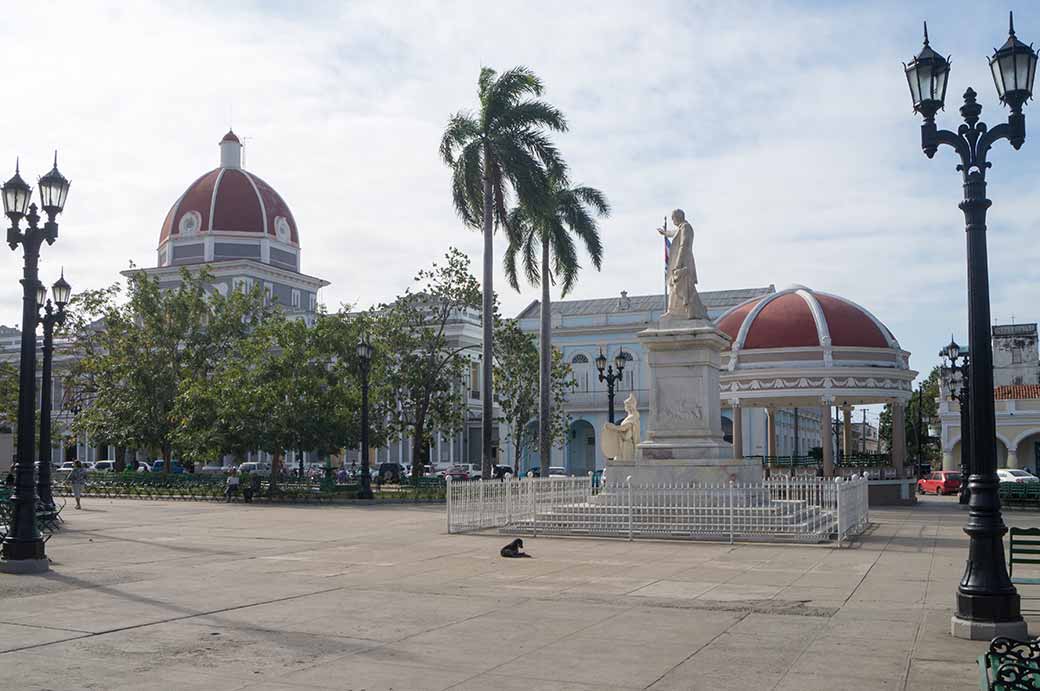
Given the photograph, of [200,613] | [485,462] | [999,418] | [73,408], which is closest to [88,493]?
[73,408]

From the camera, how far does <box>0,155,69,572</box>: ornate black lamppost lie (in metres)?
14.9

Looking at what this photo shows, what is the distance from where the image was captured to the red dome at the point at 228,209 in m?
77.2

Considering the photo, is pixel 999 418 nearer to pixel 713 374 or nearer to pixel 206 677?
pixel 713 374

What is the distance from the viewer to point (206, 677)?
805 cm

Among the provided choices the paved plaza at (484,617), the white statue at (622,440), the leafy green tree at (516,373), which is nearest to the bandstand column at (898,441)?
the white statue at (622,440)

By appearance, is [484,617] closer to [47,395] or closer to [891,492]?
[47,395]

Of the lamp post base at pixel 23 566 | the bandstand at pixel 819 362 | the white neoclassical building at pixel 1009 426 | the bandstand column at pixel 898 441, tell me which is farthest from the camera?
the white neoclassical building at pixel 1009 426

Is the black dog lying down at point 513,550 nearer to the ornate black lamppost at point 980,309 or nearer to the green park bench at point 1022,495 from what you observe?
the ornate black lamppost at point 980,309

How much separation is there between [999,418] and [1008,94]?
187 ft

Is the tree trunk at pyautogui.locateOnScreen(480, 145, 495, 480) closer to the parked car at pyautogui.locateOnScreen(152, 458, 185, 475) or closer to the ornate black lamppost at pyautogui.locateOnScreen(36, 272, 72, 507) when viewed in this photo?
the ornate black lamppost at pyautogui.locateOnScreen(36, 272, 72, 507)

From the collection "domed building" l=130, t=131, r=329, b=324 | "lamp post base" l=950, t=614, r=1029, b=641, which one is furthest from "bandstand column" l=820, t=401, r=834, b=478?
"domed building" l=130, t=131, r=329, b=324

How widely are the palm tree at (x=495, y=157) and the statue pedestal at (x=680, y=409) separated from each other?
407 inches

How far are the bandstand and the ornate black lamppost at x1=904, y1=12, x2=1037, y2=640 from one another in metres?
25.7

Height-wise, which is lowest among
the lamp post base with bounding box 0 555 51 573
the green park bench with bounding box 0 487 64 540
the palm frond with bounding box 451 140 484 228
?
the lamp post base with bounding box 0 555 51 573
